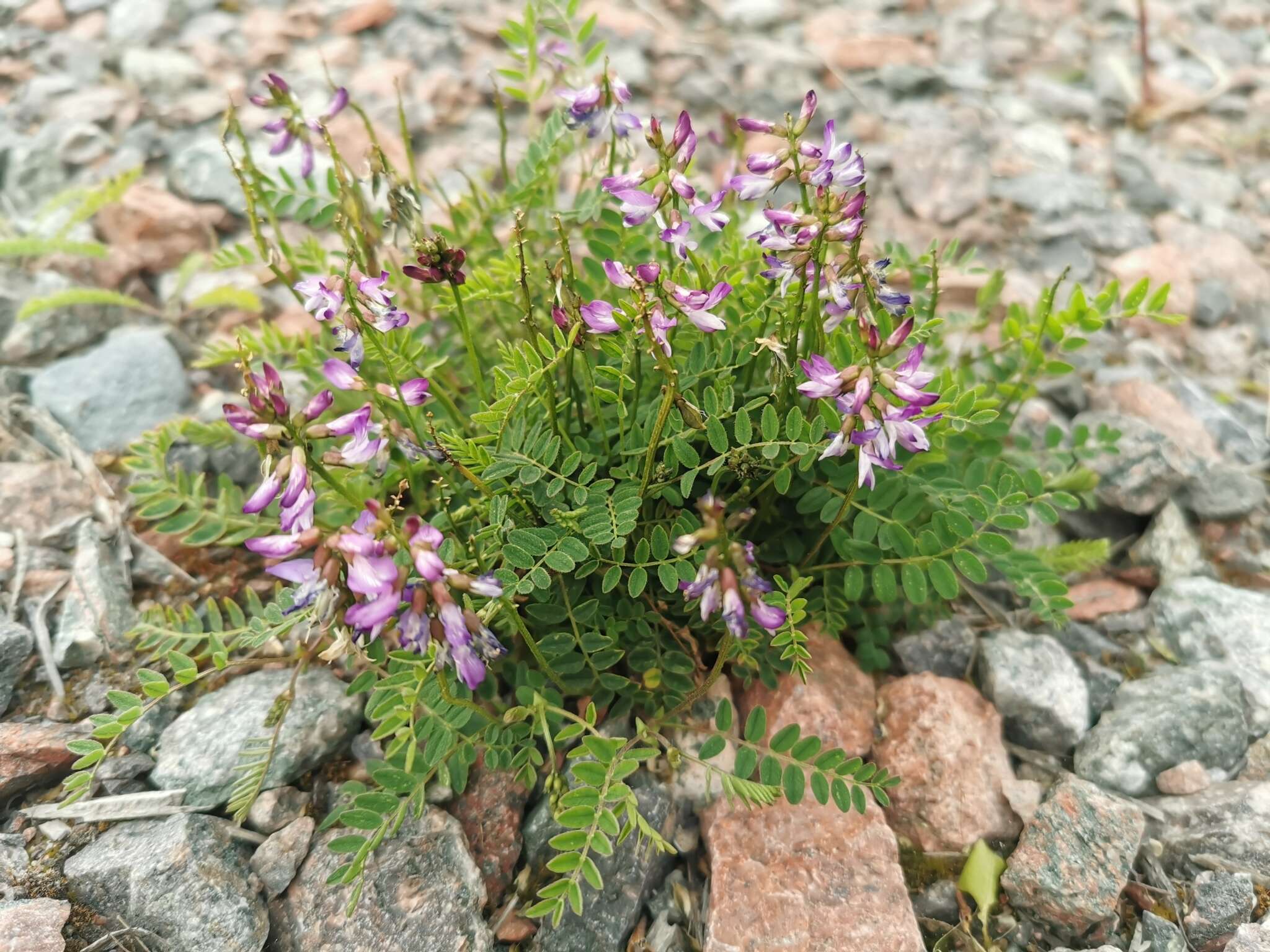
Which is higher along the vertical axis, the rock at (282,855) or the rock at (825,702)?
the rock at (825,702)

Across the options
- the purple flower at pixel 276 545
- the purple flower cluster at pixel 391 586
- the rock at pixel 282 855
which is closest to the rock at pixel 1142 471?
the purple flower cluster at pixel 391 586

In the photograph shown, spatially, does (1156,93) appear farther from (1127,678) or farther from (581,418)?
(581,418)

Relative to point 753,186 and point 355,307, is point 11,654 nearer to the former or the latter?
point 355,307

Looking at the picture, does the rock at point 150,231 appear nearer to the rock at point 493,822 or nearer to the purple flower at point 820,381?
the rock at point 493,822

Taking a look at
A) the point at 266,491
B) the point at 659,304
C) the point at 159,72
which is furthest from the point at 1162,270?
the point at 159,72

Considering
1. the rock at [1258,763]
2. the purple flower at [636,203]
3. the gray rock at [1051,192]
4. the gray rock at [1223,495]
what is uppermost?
the purple flower at [636,203]
